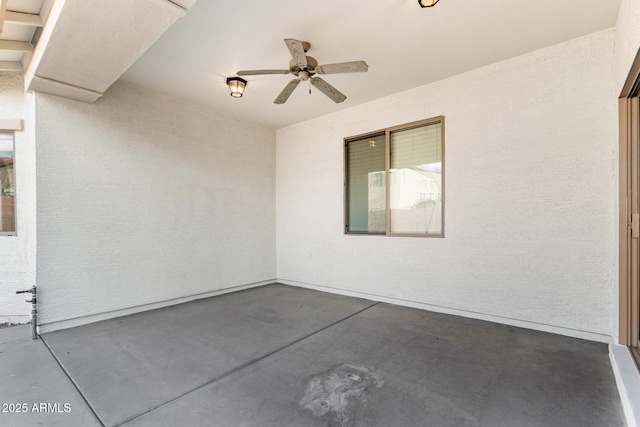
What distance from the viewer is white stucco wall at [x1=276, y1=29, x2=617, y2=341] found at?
288cm

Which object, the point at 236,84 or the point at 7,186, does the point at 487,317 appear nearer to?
the point at 236,84

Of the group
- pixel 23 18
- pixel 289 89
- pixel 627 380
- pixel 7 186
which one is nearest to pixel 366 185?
pixel 289 89

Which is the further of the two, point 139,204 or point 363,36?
point 139,204

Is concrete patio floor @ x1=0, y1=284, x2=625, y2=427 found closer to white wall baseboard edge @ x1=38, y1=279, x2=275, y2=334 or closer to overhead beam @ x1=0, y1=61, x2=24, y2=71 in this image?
white wall baseboard edge @ x1=38, y1=279, x2=275, y2=334

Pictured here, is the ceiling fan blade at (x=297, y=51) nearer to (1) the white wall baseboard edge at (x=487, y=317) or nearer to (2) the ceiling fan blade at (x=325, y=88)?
(2) the ceiling fan blade at (x=325, y=88)

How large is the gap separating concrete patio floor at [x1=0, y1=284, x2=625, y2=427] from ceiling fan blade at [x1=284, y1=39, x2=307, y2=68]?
8.68 feet

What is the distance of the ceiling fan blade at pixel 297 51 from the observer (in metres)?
2.39

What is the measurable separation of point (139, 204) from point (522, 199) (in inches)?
187

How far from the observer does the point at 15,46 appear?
296cm

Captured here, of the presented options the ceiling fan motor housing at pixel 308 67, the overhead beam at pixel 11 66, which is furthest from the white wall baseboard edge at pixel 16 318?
the ceiling fan motor housing at pixel 308 67

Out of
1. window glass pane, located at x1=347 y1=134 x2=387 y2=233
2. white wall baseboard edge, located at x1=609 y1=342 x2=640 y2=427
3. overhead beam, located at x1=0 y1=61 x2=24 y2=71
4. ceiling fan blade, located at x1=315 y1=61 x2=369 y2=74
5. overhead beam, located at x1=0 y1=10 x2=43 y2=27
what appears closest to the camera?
white wall baseboard edge, located at x1=609 y1=342 x2=640 y2=427

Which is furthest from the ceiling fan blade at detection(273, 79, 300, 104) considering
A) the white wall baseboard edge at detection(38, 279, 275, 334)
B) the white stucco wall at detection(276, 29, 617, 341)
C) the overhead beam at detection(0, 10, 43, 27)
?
the white wall baseboard edge at detection(38, 279, 275, 334)

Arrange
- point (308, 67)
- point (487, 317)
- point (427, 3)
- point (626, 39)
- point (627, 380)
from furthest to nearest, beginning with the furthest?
point (487, 317), point (308, 67), point (427, 3), point (626, 39), point (627, 380)

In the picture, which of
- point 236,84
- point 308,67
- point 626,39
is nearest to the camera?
point 626,39
